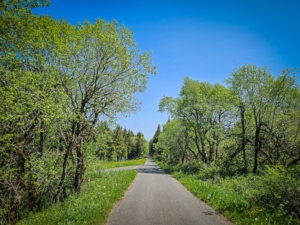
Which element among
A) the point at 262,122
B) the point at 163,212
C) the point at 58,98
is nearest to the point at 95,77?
the point at 58,98

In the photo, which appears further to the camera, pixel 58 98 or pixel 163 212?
pixel 58 98

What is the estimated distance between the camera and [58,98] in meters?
10.8

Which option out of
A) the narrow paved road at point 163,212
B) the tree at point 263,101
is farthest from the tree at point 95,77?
the tree at point 263,101

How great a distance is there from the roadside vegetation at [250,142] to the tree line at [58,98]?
8794mm

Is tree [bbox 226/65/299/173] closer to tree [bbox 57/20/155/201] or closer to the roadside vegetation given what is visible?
the roadside vegetation

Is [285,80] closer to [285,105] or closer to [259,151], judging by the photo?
[285,105]

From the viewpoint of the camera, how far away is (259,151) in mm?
19953

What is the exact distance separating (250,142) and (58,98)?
1799 centimetres

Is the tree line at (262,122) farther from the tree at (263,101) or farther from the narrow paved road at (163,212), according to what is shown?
the narrow paved road at (163,212)

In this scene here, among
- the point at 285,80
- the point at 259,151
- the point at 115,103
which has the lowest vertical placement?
the point at 259,151

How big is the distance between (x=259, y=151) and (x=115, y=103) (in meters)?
15.8

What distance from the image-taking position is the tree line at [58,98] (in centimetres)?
934

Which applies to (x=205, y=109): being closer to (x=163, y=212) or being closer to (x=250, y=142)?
(x=250, y=142)

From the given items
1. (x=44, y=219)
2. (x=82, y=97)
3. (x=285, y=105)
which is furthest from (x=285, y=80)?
(x=44, y=219)
